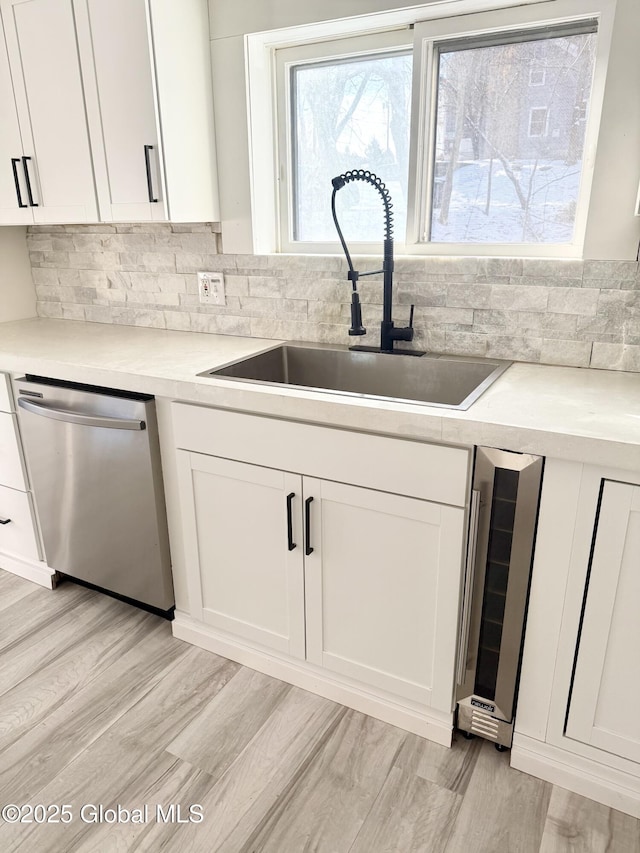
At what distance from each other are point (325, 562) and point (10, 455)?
4.30 ft

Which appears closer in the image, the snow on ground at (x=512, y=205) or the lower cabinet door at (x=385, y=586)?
the lower cabinet door at (x=385, y=586)

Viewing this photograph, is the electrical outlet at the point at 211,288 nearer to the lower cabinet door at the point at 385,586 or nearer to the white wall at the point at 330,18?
the white wall at the point at 330,18

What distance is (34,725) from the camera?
1.67m

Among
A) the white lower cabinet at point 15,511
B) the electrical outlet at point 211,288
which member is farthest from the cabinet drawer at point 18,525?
the electrical outlet at point 211,288

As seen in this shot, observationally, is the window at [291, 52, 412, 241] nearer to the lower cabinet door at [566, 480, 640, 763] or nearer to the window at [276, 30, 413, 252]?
the window at [276, 30, 413, 252]

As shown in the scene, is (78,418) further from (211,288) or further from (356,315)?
→ (356,315)

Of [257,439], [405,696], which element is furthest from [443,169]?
[405,696]

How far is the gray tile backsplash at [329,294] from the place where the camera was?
167cm

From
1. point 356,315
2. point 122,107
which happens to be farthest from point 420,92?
point 122,107

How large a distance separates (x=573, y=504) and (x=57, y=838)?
4.56ft

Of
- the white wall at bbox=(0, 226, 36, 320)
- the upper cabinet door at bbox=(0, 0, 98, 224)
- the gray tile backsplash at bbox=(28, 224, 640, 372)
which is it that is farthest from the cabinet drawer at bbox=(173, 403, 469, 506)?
the white wall at bbox=(0, 226, 36, 320)

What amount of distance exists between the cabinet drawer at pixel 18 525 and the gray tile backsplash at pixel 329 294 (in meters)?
0.85

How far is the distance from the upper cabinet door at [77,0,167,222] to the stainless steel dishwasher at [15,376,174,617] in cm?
67

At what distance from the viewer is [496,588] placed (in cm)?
142
